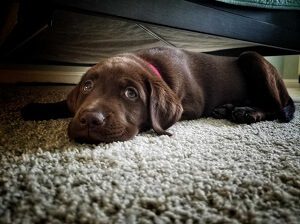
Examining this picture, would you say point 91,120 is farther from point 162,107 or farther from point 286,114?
point 286,114

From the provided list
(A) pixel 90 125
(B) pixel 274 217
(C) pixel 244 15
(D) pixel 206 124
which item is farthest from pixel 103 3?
(B) pixel 274 217

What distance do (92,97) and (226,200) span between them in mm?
833

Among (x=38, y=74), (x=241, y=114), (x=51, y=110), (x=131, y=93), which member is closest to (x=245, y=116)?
(x=241, y=114)

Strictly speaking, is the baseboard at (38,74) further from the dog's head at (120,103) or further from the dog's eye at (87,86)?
the dog's eye at (87,86)

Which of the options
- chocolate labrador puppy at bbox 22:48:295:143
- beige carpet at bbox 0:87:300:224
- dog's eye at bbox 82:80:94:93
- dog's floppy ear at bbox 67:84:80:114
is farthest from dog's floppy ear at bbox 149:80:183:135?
dog's floppy ear at bbox 67:84:80:114

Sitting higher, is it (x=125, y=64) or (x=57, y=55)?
(x=125, y=64)

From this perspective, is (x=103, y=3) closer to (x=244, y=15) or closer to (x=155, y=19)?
(x=155, y=19)

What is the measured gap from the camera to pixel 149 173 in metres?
0.87

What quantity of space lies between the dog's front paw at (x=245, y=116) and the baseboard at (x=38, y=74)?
2.51 meters

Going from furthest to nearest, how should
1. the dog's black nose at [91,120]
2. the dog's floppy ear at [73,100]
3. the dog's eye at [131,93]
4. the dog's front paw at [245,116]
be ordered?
the dog's front paw at [245,116]
the dog's floppy ear at [73,100]
the dog's eye at [131,93]
the dog's black nose at [91,120]

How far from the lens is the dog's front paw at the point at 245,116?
1.78m

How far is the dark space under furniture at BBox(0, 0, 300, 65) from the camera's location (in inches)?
60.0

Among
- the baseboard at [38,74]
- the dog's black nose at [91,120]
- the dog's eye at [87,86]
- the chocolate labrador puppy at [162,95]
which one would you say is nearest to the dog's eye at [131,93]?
the chocolate labrador puppy at [162,95]

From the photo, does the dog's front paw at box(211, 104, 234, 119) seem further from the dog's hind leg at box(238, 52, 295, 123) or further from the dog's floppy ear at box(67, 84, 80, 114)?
the dog's floppy ear at box(67, 84, 80, 114)
